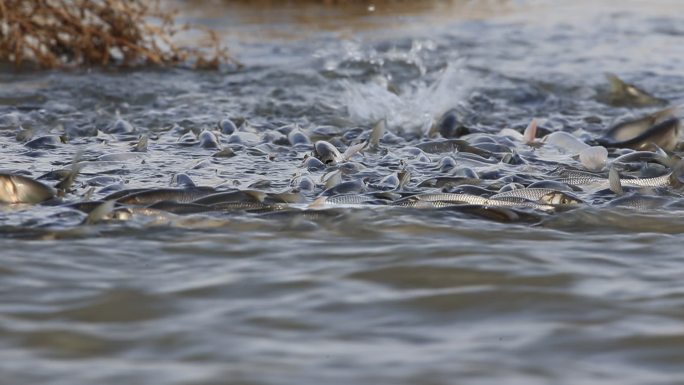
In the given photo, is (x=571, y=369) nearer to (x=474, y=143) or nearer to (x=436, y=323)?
(x=436, y=323)

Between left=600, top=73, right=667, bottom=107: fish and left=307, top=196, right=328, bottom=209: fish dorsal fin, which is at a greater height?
left=307, top=196, right=328, bottom=209: fish dorsal fin

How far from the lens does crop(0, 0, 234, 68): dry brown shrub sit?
9.62 m

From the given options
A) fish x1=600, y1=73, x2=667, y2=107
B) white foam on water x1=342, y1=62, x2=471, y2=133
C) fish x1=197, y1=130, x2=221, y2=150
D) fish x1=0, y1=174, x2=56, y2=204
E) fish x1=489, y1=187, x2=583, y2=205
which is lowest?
fish x1=600, y1=73, x2=667, y2=107

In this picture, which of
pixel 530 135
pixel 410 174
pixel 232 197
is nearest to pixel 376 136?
pixel 530 135

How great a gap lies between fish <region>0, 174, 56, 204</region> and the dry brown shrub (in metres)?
4.58

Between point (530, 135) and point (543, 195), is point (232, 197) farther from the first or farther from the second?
point (530, 135)

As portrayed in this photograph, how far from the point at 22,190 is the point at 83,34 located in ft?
17.6

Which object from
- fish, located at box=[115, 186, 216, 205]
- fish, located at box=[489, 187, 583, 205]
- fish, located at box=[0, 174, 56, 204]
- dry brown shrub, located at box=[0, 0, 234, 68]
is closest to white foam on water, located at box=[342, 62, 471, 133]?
dry brown shrub, located at box=[0, 0, 234, 68]

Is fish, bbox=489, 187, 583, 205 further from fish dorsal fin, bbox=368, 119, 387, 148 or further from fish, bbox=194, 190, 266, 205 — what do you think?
fish dorsal fin, bbox=368, 119, 387, 148

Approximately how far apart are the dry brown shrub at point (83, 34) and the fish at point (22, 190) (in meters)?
4.58

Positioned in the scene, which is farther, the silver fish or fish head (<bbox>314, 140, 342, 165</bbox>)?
the silver fish

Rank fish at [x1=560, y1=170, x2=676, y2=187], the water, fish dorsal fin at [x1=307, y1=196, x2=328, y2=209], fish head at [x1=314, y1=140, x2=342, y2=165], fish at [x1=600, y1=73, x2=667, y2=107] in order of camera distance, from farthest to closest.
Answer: fish at [x1=600, y1=73, x2=667, y2=107], fish head at [x1=314, y1=140, x2=342, y2=165], fish at [x1=560, y1=170, x2=676, y2=187], fish dorsal fin at [x1=307, y1=196, x2=328, y2=209], the water

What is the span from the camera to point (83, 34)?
10.1 meters

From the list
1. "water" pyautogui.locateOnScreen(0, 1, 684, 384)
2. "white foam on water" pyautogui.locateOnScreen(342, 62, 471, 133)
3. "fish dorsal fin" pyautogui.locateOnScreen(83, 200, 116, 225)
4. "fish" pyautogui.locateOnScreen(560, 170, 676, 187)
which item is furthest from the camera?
"white foam on water" pyautogui.locateOnScreen(342, 62, 471, 133)
